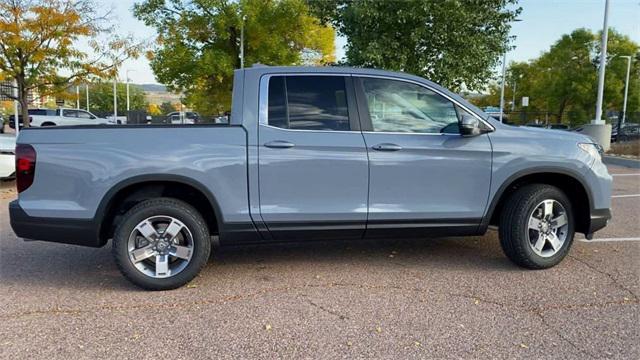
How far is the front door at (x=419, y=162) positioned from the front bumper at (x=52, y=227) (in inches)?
91.3

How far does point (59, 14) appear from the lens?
1062 centimetres

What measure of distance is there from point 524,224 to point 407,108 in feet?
4.88

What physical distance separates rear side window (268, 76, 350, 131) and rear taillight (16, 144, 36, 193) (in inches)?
74.8

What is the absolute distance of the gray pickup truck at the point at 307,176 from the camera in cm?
397

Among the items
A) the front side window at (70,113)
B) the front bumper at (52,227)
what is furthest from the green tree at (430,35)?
the front side window at (70,113)

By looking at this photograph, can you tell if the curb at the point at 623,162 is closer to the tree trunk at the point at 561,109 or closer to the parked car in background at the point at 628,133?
the parked car in background at the point at 628,133

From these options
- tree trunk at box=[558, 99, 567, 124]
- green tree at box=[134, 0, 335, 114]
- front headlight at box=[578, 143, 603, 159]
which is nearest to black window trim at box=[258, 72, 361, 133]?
front headlight at box=[578, 143, 603, 159]

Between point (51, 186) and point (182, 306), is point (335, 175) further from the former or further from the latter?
point (51, 186)

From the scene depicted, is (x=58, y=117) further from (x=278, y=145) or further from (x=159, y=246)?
(x=278, y=145)

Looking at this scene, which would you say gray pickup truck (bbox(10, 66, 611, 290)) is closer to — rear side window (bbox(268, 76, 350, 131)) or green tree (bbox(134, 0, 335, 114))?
rear side window (bbox(268, 76, 350, 131))

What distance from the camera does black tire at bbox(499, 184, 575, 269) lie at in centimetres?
449

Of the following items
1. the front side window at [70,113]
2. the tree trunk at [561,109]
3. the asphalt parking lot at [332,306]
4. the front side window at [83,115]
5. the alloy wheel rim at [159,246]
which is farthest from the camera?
the tree trunk at [561,109]

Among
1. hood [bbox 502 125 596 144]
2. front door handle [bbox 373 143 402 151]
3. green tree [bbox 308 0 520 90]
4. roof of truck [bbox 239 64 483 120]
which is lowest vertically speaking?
front door handle [bbox 373 143 402 151]

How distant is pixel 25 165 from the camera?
3.92 meters
